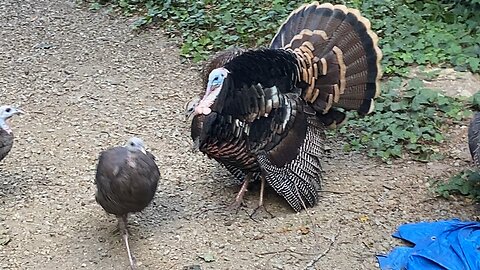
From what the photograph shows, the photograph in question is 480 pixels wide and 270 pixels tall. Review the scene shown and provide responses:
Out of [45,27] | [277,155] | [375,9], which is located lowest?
[45,27]

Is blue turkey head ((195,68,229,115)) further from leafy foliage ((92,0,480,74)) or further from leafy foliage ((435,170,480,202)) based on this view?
leafy foliage ((92,0,480,74))

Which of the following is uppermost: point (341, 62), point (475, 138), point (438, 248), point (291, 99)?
point (341, 62)

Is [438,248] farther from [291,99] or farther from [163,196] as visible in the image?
[163,196]

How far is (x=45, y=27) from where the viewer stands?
8281mm

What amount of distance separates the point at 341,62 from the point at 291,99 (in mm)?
464

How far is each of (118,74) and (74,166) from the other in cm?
180

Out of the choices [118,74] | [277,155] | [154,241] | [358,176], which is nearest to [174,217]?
[154,241]

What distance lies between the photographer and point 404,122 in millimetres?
5699

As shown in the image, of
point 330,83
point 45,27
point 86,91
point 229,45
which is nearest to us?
point 330,83

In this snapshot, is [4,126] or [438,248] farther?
[4,126]

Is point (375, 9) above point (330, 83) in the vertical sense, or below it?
below

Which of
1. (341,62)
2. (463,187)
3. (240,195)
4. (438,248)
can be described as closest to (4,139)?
(240,195)

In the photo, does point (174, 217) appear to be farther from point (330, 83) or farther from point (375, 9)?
point (375, 9)

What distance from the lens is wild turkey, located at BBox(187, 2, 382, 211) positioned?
4605 mm
